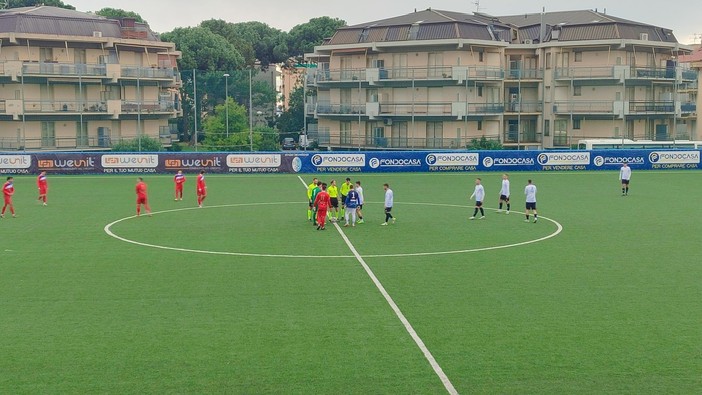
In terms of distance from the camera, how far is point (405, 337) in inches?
713

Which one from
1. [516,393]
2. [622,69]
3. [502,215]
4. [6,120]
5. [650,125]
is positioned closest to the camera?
[516,393]

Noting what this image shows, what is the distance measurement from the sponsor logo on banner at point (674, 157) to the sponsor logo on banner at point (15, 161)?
46902 millimetres

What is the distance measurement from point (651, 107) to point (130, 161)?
51.4 meters

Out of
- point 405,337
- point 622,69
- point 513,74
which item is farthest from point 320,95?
point 405,337

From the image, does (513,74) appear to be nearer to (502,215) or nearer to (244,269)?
(502,215)

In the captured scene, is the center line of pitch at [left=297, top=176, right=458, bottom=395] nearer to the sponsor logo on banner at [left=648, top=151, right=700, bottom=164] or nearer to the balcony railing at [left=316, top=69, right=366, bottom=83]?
the sponsor logo on banner at [left=648, top=151, right=700, bottom=164]

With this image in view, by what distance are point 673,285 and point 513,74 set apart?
6717 centimetres

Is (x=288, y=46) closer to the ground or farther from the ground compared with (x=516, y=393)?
farther from the ground

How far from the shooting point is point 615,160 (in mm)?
66125

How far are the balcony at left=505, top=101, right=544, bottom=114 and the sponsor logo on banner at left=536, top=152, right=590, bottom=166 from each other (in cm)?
2242

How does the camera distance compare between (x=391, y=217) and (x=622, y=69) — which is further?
(x=622, y=69)

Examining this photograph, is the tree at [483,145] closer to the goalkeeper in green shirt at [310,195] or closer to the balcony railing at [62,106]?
the balcony railing at [62,106]

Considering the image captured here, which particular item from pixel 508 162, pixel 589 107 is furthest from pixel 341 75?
pixel 508 162

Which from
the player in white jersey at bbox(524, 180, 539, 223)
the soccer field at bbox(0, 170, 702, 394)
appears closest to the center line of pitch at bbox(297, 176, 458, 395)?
the soccer field at bbox(0, 170, 702, 394)
